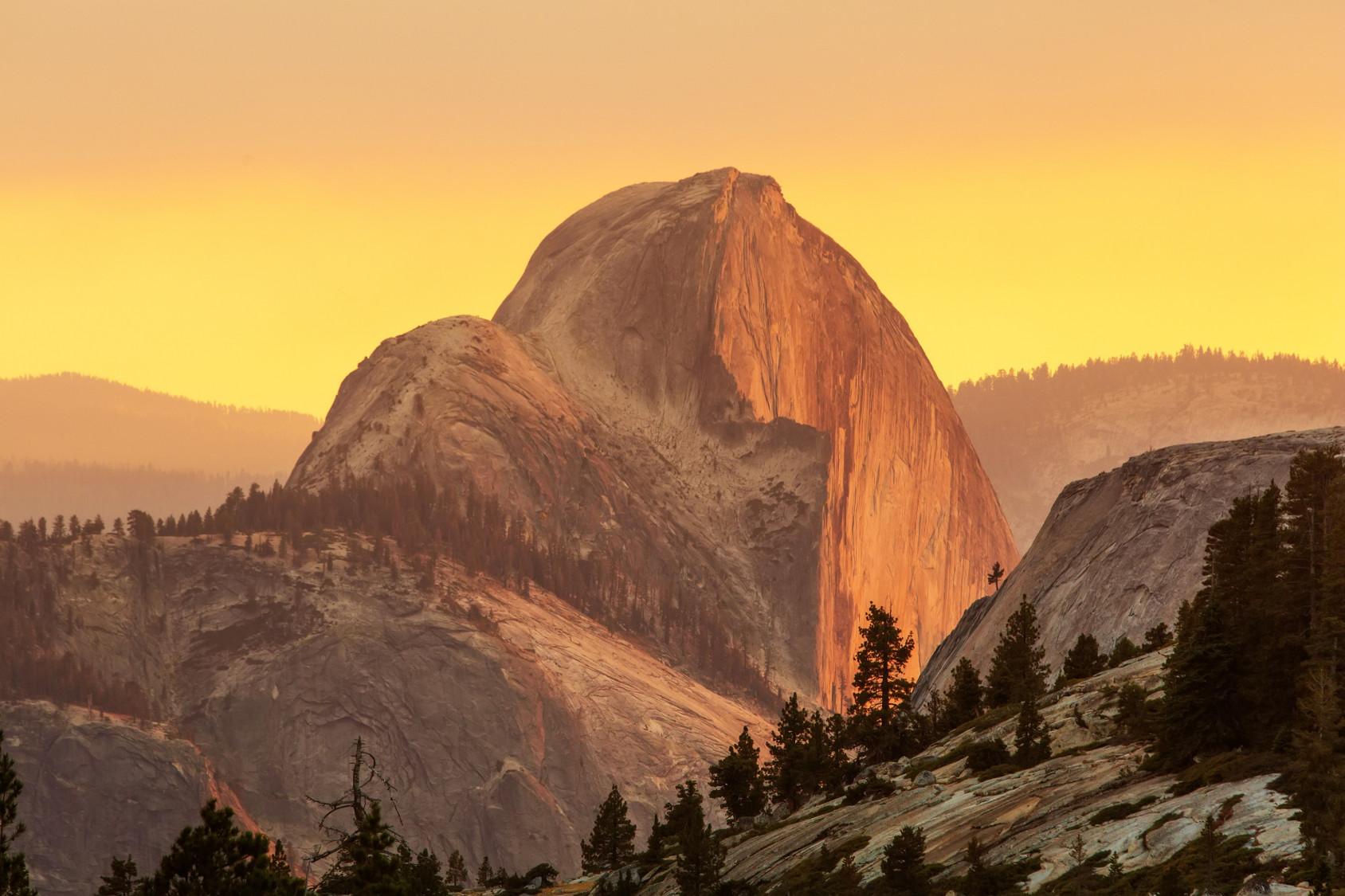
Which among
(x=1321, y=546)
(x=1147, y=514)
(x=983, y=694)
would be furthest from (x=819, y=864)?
(x=1147, y=514)

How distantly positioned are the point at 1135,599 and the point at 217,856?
95837 millimetres

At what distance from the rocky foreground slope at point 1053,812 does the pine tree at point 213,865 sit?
84.5 feet

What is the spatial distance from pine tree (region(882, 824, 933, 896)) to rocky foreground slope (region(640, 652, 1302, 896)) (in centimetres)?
130

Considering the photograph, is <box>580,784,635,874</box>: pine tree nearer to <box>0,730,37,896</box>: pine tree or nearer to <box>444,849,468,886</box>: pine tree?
<box>444,849,468,886</box>: pine tree

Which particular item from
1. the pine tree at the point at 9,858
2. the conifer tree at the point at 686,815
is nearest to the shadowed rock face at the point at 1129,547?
the conifer tree at the point at 686,815

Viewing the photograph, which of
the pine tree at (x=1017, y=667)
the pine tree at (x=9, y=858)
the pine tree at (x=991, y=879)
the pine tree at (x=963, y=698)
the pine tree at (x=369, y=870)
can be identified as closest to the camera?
the pine tree at (x=9, y=858)

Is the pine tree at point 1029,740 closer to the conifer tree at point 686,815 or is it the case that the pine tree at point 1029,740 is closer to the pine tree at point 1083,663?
the conifer tree at point 686,815

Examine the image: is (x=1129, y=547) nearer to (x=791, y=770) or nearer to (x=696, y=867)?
(x=791, y=770)

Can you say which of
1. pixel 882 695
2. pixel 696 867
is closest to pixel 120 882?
pixel 696 867

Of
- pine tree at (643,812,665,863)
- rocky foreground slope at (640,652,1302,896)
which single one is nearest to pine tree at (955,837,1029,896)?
rocky foreground slope at (640,652,1302,896)

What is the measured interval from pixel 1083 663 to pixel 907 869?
4332 centimetres

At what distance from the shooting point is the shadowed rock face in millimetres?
143125

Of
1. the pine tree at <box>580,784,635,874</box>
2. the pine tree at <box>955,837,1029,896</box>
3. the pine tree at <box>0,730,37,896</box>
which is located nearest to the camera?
the pine tree at <box>0,730,37,896</box>

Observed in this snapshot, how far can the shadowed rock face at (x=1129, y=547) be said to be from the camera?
143125mm
